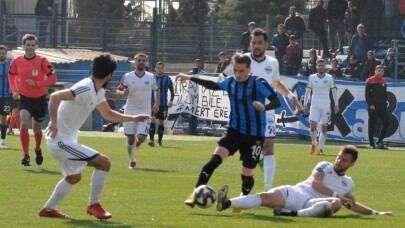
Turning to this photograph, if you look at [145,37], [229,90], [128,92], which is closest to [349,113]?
[145,37]

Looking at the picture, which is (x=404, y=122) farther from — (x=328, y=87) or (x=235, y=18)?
(x=235, y=18)

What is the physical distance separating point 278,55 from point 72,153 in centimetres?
2387

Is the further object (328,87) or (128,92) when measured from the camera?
(328,87)

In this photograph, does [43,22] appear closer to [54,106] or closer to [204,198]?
[204,198]

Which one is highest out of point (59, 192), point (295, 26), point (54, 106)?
point (295, 26)

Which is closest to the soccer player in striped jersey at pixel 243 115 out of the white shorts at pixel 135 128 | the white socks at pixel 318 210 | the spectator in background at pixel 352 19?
the white socks at pixel 318 210

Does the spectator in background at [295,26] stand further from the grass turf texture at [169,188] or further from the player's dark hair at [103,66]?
the player's dark hair at [103,66]

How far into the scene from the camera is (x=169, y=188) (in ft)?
54.2

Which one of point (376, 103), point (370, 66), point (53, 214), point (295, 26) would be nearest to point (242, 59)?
point (53, 214)

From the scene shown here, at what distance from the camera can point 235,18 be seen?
2457 inches

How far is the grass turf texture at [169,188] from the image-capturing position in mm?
12305

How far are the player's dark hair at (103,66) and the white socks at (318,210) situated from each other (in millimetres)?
2878

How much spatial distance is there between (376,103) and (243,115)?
17945mm

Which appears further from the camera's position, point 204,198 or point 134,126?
point 134,126
